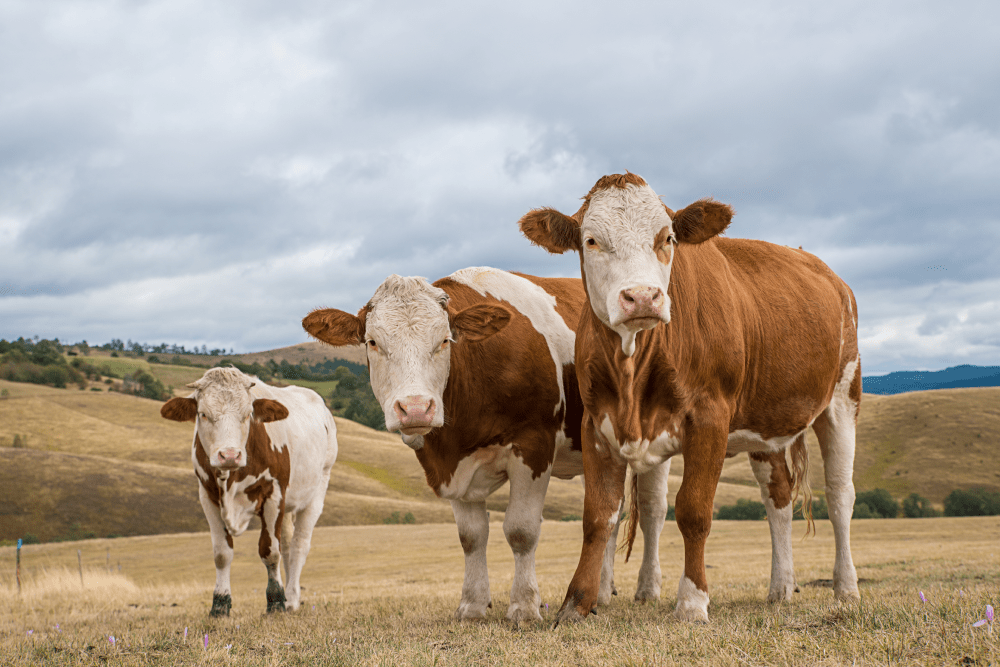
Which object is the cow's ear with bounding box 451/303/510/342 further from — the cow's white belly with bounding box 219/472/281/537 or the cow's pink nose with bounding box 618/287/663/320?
the cow's white belly with bounding box 219/472/281/537

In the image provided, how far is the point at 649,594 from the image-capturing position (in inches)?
337

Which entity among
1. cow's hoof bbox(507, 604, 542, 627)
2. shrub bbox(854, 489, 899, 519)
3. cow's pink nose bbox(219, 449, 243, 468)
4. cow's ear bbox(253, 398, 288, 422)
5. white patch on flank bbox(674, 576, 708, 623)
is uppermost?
cow's ear bbox(253, 398, 288, 422)

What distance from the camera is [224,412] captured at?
9797 millimetres

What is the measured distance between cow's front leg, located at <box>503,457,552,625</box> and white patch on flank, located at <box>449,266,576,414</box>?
73 centimetres

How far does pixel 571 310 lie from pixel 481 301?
1151 mm

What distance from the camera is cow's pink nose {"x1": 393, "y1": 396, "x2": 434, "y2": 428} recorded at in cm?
605

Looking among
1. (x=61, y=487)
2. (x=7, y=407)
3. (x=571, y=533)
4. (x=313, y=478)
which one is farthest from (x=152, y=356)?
(x=313, y=478)

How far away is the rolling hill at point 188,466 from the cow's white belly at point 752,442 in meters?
44.5

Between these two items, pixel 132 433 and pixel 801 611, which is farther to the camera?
pixel 132 433

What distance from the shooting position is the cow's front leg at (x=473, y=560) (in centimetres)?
730

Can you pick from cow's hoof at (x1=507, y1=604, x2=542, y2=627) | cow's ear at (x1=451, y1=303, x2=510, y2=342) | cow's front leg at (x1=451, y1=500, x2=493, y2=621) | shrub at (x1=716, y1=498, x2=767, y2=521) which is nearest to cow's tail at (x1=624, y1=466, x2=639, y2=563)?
cow's front leg at (x1=451, y1=500, x2=493, y2=621)

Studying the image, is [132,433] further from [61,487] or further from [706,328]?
[706,328]

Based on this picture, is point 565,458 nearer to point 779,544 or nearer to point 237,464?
point 779,544

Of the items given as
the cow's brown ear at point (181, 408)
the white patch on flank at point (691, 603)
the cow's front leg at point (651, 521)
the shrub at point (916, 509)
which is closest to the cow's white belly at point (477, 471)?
the white patch on flank at point (691, 603)
